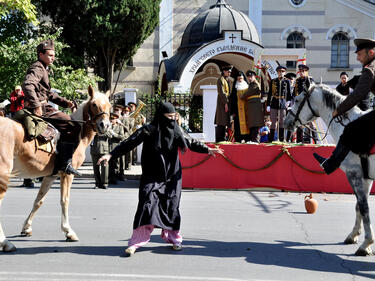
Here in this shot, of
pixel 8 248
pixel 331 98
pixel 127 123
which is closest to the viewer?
pixel 8 248

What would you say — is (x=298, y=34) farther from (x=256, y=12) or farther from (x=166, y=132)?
(x=166, y=132)

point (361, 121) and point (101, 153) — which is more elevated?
point (361, 121)

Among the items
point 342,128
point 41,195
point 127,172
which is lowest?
point 41,195

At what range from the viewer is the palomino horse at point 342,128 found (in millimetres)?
6453

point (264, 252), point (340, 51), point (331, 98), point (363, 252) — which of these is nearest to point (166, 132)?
point (264, 252)

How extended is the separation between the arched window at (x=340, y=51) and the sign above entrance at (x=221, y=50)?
36.1 ft

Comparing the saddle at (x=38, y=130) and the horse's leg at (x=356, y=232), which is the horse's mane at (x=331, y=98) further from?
the saddle at (x=38, y=130)

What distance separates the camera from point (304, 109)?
7.95 m

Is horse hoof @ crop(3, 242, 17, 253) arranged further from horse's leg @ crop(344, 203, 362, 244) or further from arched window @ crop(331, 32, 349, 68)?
arched window @ crop(331, 32, 349, 68)

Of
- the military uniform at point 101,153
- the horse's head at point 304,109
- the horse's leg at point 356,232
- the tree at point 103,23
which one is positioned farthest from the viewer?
the tree at point 103,23

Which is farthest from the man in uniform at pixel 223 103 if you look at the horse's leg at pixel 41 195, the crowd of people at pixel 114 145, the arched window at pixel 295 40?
the arched window at pixel 295 40

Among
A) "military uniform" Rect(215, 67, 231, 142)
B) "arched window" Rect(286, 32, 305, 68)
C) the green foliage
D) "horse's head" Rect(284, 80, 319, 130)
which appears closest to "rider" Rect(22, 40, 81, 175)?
"horse's head" Rect(284, 80, 319, 130)

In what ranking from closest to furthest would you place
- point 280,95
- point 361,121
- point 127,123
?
point 361,121 < point 280,95 < point 127,123

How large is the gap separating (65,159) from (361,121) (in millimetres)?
4231
